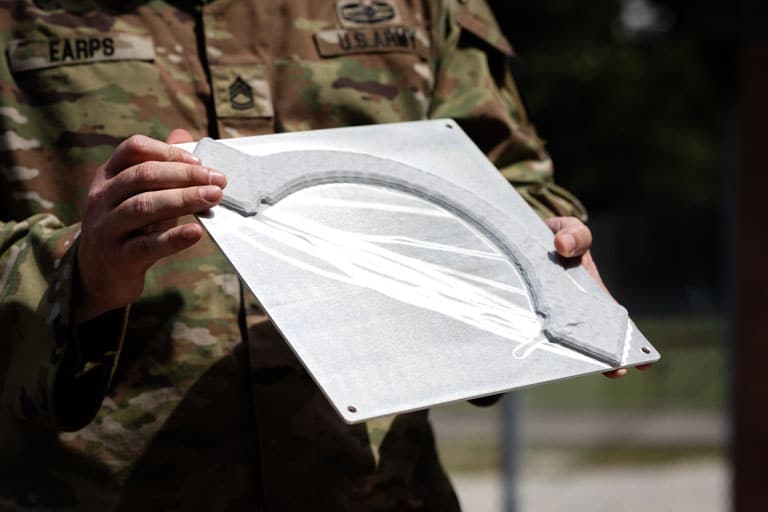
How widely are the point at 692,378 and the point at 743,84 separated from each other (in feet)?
7.89

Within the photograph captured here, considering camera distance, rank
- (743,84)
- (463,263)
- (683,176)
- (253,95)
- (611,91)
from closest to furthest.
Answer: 1. (463,263)
2. (253,95)
3. (743,84)
4. (611,91)
5. (683,176)

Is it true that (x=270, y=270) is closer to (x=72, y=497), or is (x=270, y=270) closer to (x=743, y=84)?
(x=72, y=497)

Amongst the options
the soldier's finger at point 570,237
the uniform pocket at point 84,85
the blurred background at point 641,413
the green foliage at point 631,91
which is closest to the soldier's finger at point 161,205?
the uniform pocket at point 84,85

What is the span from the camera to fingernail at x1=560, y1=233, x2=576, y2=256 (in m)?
1.47

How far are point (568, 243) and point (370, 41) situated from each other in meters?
0.49

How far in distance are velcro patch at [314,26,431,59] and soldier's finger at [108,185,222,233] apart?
510 millimetres

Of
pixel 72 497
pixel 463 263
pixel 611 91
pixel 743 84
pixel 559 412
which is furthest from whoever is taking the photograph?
pixel 611 91

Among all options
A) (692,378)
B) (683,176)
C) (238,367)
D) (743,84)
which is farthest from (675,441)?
(683,176)

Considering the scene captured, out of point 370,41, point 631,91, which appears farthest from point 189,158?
point 631,91

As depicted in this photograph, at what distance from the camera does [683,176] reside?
1595cm

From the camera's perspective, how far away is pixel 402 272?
1366 mm

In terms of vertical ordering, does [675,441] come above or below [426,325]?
below

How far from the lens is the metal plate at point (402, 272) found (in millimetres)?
1247

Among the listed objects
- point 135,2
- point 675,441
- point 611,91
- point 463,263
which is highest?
point 135,2
